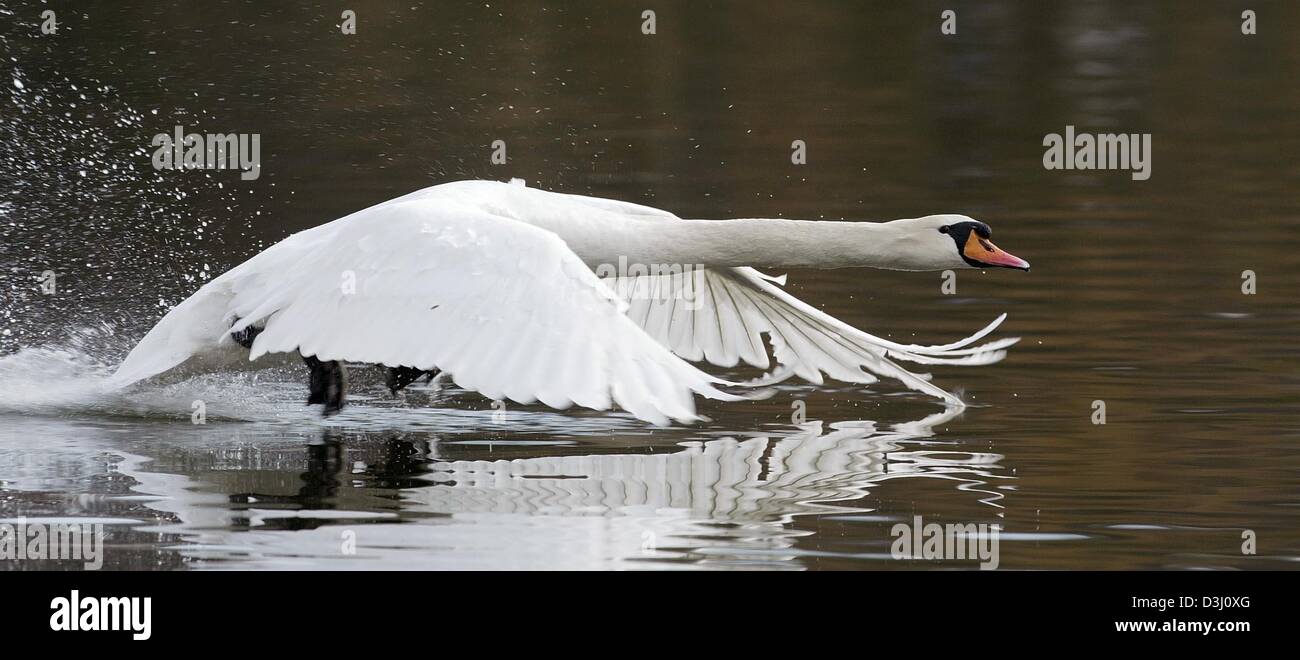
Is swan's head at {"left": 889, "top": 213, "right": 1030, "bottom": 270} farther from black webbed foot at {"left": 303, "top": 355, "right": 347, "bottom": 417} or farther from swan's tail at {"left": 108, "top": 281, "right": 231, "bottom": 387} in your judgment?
swan's tail at {"left": 108, "top": 281, "right": 231, "bottom": 387}

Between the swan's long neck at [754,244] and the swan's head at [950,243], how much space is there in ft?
0.19

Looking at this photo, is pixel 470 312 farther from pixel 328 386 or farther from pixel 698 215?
pixel 698 215

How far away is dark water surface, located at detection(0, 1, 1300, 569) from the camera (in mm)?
7777

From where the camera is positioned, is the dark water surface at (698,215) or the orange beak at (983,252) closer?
the dark water surface at (698,215)

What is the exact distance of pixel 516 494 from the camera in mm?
8242

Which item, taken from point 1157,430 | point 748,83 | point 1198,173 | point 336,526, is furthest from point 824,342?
point 748,83

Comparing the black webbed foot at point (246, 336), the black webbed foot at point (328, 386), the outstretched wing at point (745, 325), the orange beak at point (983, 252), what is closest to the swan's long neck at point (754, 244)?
the orange beak at point (983, 252)

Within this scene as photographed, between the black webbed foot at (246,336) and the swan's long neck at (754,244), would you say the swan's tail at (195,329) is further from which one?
the swan's long neck at (754,244)

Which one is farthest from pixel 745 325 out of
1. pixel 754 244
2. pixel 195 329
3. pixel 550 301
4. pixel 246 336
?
pixel 550 301

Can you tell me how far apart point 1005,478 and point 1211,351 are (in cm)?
355

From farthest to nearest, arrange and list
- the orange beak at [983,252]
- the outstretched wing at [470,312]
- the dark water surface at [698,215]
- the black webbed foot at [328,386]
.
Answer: the black webbed foot at [328,386] < the orange beak at [983,252] < the dark water surface at [698,215] < the outstretched wing at [470,312]

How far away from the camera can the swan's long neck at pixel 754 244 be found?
9508 mm

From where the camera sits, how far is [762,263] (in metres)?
9.70

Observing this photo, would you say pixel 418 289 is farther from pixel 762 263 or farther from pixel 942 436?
pixel 942 436
